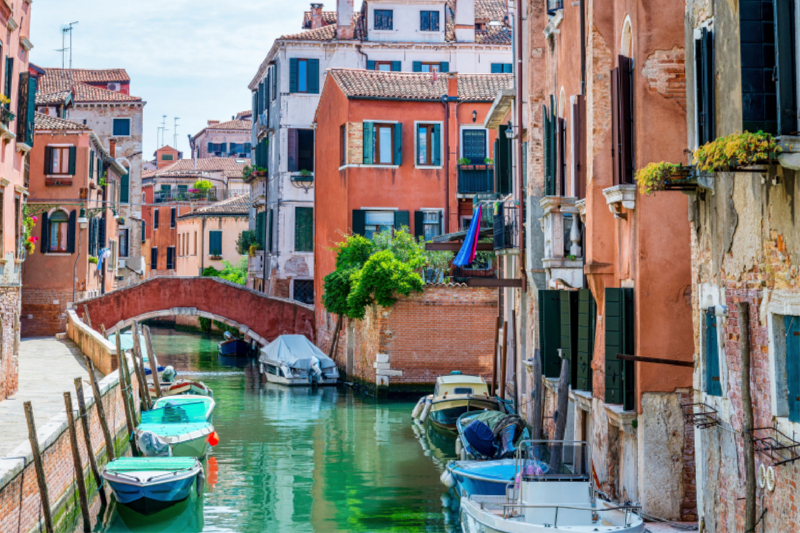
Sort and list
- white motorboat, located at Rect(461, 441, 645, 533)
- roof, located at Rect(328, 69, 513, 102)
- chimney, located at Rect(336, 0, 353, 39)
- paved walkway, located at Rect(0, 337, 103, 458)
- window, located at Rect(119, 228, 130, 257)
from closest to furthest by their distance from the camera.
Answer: white motorboat, located at Rect(461, 441, 645, 533), paved walkway, located at Rect(0, 337, 103, 458), roof, located at Rect(328, 69, 513, 102), chimney, located at Rect(336, 0, 353, 39), window, located at Rect(119, 228, 130, 257)

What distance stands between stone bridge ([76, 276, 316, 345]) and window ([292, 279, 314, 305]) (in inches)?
83.6

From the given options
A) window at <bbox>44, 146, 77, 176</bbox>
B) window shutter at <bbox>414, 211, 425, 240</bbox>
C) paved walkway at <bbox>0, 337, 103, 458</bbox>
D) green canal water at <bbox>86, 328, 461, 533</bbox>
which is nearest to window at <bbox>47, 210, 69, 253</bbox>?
window at <bbox>44, 146, 77, 176</bbox>

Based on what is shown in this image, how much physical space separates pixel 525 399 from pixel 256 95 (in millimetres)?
23755

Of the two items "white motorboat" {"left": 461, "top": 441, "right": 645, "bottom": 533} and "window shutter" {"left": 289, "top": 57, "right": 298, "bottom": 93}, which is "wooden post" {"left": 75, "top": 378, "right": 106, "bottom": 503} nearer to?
"white motorboat" {"left": 461, "top": 441, "right": 645, "bottom": 533}

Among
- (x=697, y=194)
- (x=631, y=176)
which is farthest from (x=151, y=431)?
(x=697, y=194)

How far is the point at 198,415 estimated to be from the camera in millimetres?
18922

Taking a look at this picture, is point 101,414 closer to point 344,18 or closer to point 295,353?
point 295,353

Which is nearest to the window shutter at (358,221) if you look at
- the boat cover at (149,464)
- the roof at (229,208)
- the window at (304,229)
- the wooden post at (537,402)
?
the window at (304,229)

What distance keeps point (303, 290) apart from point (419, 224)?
7.15 metres

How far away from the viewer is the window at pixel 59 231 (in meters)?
30.4

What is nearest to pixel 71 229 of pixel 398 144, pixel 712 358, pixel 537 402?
pixel 398 144

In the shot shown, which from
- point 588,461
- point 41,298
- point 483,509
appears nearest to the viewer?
point 483,509

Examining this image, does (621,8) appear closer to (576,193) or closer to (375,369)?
(576,193)

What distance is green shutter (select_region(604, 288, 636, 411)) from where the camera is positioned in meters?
9.84
